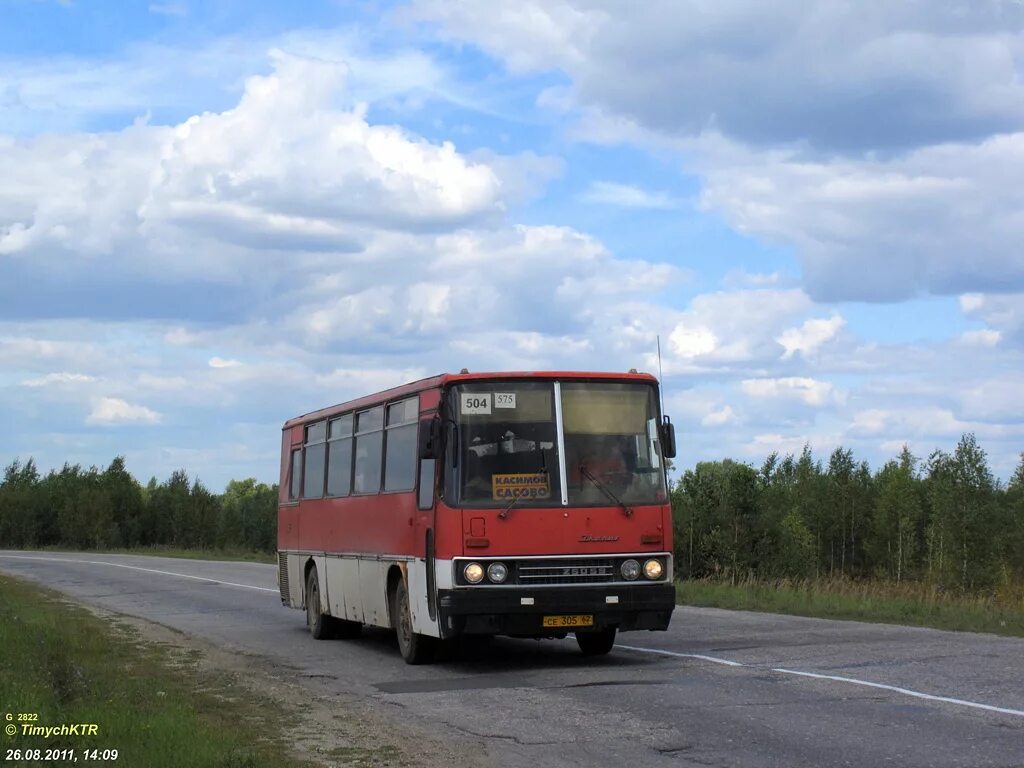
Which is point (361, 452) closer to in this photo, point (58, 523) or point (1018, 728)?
point (1018, 728)

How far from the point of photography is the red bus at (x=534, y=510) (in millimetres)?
14211

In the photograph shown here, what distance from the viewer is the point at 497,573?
559 inches

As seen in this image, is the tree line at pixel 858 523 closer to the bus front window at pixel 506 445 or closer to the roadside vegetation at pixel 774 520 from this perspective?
the roadside vegetation at pixel 774 520

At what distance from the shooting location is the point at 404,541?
620 inches

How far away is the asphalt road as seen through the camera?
9172 mm

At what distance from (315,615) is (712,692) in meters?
9.39

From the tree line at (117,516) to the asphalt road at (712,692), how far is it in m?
77.0

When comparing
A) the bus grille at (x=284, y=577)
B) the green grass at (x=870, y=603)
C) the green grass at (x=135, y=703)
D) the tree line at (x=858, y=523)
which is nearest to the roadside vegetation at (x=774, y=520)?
the tree line at (x=858, y=523)

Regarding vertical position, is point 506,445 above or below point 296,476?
below

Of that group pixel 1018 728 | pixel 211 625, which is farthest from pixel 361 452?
pixel 1018 728

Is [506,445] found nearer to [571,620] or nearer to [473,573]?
[473,573]

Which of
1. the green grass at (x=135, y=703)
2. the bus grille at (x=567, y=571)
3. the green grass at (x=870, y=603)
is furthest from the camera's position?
the green grass at (x=870, y=603)

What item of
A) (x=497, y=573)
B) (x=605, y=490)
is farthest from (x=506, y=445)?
(x=497, y=573)

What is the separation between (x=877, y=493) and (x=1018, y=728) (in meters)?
111
